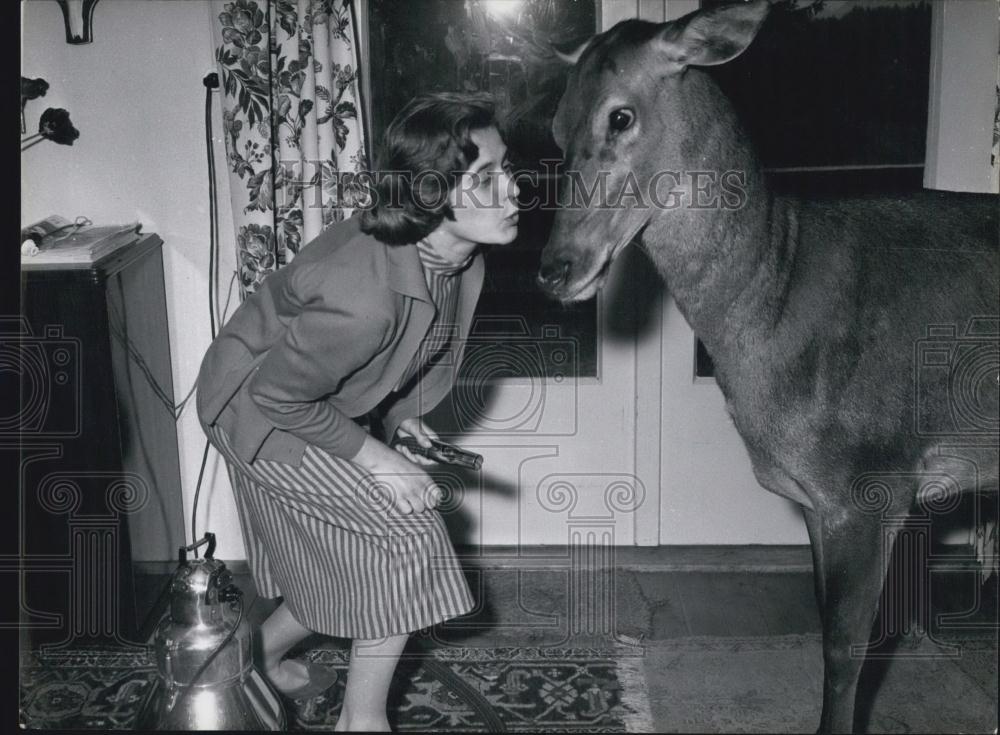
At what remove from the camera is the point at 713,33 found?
1683 mm

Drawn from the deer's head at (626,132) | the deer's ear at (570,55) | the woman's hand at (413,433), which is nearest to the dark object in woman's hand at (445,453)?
the woman's hand at (413,433)

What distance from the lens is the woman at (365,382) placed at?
163 centimetres

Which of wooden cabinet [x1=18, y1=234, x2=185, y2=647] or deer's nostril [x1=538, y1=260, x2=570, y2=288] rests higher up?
deer's nostril [x1=538, y1=260, x2=570, y2=288]

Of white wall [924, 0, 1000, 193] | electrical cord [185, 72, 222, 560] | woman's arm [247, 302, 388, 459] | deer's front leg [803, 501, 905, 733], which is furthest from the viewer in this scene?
electrical cord [185, 72, 222, 560]

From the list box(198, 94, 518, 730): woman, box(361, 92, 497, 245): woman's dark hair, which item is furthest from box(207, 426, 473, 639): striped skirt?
box(361, 92, 497, 245): woman's dark hair

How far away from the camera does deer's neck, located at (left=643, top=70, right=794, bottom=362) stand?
1.79 meters

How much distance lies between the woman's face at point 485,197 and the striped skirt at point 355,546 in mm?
448

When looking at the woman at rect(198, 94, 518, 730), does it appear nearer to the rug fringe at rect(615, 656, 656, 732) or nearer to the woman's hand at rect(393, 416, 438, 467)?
the woman's hand at rect(393, 416, 438, 467)

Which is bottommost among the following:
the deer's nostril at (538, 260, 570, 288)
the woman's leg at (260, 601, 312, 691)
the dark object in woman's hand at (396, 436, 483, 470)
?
the woman's leg at (260, 601, 312, 691)

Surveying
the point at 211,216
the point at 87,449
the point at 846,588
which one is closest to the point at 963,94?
the point at 846,588

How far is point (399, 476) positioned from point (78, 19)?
4.73 ft

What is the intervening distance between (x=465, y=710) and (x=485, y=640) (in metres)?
0.33

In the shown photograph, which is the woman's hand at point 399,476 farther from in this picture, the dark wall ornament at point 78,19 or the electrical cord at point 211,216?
the dark wall ornament at point 78,19

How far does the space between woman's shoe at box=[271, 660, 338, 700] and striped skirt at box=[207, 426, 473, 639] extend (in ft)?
1.00
